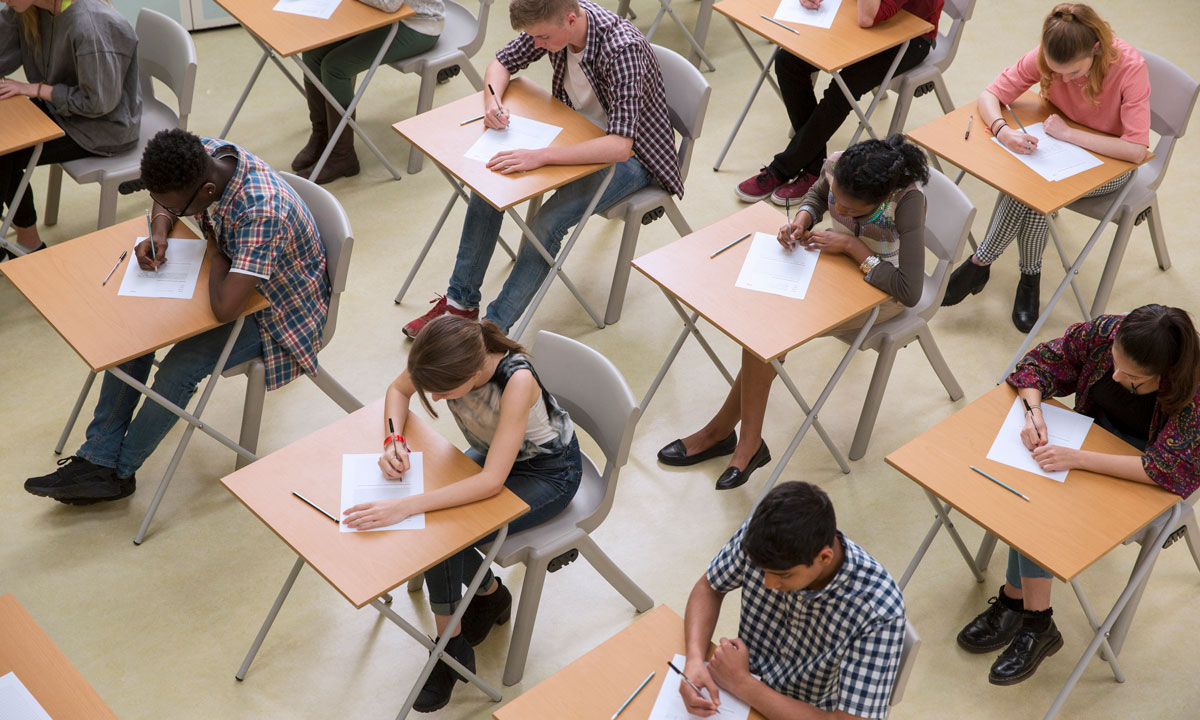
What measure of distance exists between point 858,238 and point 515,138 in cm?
121

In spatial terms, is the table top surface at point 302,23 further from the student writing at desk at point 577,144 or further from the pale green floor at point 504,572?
the pale green floor at point 504,572

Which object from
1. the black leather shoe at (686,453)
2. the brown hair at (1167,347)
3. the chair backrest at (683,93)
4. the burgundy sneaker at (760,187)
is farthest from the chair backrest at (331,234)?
the brown hair at (1167,347)

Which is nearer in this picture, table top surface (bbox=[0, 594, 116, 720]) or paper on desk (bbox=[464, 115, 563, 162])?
table top surface (bbox=[0, 594, 116, 720])

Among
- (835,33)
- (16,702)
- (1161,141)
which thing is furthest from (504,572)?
(1161,141)

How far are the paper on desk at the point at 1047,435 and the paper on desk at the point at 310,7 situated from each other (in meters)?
3.03

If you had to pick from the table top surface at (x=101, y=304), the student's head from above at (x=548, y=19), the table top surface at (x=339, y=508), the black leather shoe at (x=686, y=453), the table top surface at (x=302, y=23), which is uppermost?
the student's head from above at (x=548, y=19)

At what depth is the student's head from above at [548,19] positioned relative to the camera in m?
3.90

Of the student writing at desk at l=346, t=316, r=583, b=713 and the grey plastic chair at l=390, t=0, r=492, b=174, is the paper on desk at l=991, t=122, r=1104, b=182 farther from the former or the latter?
the grey plastic chair at l=390, t=0, r=492, b=174

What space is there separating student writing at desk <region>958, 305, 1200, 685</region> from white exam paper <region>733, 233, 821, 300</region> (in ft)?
2.20

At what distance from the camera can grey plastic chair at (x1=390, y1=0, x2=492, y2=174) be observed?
4.97 meters

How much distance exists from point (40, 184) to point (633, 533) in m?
3.13

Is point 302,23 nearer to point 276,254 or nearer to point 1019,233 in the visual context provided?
point 276,254

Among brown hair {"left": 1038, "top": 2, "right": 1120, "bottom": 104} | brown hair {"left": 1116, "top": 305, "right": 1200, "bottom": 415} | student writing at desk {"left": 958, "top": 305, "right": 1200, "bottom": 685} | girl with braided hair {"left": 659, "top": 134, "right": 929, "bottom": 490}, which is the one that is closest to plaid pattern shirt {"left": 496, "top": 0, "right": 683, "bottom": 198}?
girl with braided hair {"left": 659, "top": 134, "right": 929, "bottom": 490}

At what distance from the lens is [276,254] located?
136 inches
